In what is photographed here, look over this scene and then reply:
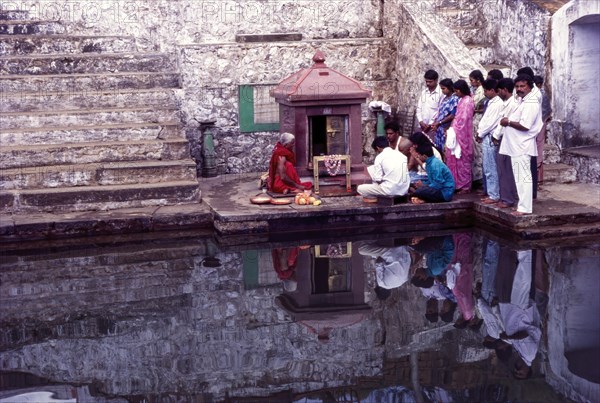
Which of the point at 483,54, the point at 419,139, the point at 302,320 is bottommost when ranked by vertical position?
the point at 302,320

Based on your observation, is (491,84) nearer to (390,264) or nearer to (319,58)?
(319,58)

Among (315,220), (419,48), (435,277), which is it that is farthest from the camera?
(419,48)

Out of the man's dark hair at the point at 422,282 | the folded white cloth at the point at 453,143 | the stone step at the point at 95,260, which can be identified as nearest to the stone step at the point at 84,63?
the stone step at the point at 95,260

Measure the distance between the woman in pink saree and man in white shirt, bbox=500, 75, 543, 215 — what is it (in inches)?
35.9

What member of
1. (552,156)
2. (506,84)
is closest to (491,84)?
(506,84)

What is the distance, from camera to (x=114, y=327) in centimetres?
725

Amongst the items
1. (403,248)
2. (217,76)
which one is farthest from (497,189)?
(217,76)

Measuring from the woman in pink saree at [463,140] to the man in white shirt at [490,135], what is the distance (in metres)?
0.18

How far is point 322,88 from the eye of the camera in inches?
428

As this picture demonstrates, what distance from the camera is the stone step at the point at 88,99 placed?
11664mm

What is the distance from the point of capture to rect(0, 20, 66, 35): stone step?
1288 centimetres

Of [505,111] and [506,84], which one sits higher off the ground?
[506,84]

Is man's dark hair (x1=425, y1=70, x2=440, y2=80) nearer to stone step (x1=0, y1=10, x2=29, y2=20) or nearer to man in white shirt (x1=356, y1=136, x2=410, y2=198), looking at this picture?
man in white shirt (x1=356, y1=136, x2=410, y2=198)

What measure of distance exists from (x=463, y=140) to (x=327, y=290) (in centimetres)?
355
